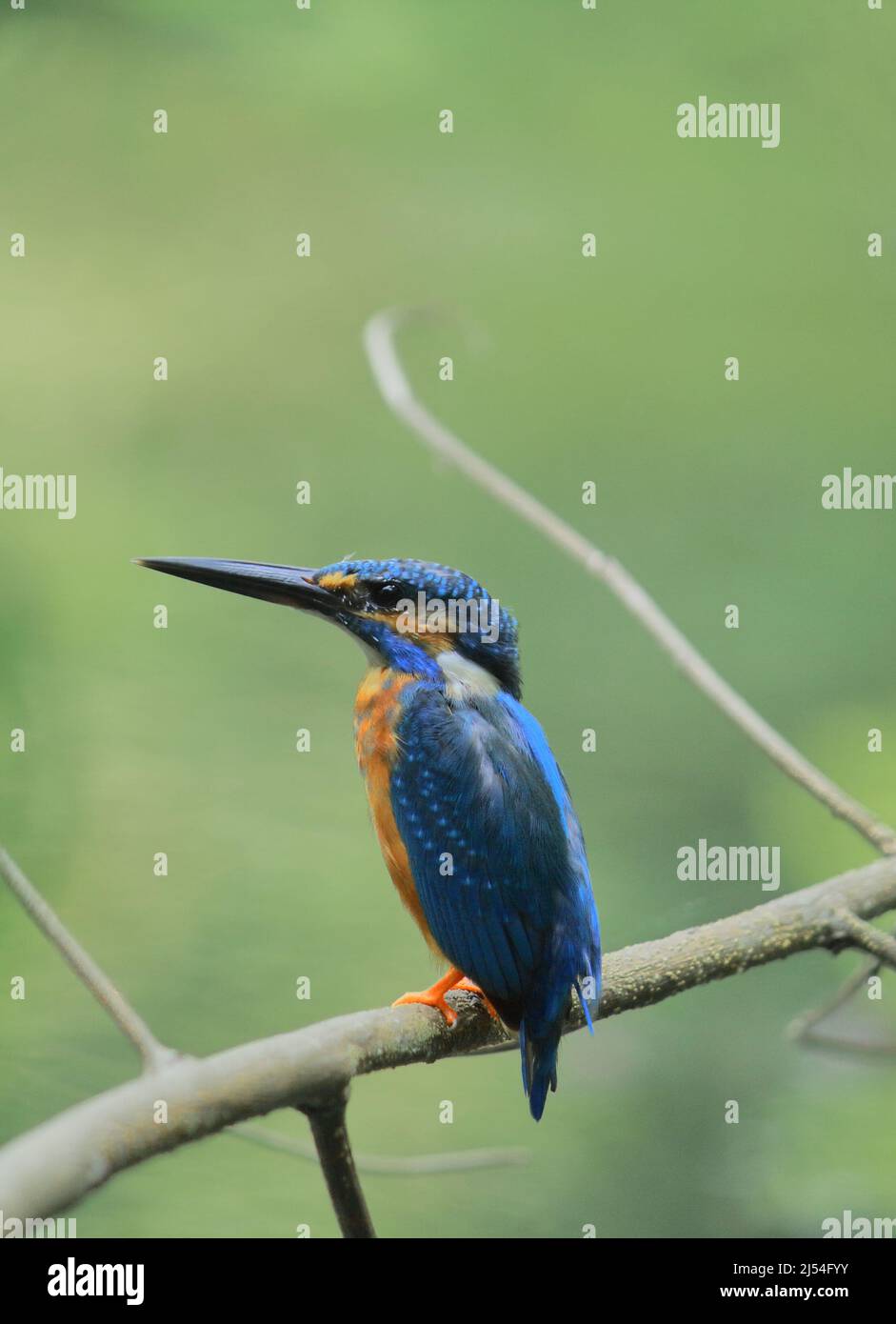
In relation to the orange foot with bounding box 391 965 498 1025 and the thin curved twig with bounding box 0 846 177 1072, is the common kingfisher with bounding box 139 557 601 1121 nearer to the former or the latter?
the orange foot with bounding box 391 965 498 1025

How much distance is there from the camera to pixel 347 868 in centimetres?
269

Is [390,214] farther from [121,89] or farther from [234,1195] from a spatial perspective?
[234,1195]

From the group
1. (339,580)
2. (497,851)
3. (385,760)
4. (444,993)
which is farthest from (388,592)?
(444,993)

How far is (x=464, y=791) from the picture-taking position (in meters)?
1.61

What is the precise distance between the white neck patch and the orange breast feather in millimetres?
52

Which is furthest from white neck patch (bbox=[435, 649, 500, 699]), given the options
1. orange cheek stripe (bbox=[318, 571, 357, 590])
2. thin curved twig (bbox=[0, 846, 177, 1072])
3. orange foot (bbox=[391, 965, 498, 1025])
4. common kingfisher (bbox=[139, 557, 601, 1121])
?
thin curved twig (bbox=[0, 846, 177, 1072])

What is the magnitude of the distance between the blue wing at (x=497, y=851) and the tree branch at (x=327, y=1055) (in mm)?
66

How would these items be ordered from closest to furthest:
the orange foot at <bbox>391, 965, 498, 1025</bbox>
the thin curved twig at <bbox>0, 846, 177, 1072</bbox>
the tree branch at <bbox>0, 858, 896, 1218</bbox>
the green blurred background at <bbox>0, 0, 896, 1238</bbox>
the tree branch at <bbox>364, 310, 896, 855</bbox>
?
the tree branch at <bbox>0, 858, 896, 1218</bbox> < the thin curved twig at <bbox>0, 846, 177, 1072</bbox> < the orange foot at <bbox>391, 965, 498, 1025</bbox> < the tree branch at <bbox>364, 310, 896, 855</bbox> < the green blurred background at <bbox>0, 0, 896, 1238</bbox>

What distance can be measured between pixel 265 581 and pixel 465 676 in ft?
0.94

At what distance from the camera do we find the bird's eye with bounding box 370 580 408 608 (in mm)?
1668

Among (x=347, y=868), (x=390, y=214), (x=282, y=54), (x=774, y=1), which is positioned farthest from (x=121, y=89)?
(x=347, y=868)

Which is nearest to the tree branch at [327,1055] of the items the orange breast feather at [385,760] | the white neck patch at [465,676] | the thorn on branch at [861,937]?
the thorn on branch at [861,937]

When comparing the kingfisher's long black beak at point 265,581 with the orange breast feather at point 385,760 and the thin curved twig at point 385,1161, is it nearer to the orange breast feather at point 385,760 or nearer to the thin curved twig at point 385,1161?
the orange breast feather at point 385,760

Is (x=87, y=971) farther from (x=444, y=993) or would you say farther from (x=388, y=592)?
(x=388, y=592)
